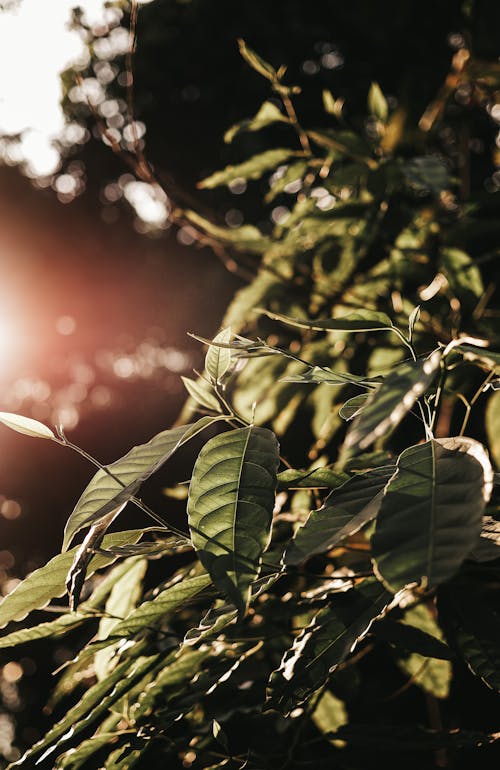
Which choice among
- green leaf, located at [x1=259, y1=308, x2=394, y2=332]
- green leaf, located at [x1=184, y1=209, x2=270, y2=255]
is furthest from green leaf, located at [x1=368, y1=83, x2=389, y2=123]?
green leaf, located at [x1=259, y1=308, x2=394, y2=332]

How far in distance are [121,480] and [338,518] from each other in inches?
6.3

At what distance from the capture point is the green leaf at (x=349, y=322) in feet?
1.57

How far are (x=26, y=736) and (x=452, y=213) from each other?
4793mm

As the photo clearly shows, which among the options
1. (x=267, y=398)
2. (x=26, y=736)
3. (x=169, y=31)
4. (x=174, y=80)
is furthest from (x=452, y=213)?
(x=26, y=736)

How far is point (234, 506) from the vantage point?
1.36 feet

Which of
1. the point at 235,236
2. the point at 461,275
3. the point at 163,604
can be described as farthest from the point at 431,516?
the point at 235,236

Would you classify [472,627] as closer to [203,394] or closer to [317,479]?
[317,479]

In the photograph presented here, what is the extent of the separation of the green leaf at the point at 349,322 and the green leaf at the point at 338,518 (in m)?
0.12

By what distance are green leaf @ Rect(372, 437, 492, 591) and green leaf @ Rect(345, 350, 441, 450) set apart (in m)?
0.04

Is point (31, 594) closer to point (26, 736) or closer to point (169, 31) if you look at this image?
point (169, 31)

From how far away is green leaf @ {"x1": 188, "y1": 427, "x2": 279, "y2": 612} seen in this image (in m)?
0.38

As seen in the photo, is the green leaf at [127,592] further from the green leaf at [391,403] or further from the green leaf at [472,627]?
the green leaf at [391,403]

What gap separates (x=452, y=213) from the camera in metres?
1.36

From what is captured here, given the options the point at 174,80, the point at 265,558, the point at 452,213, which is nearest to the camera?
the point at 265,558
